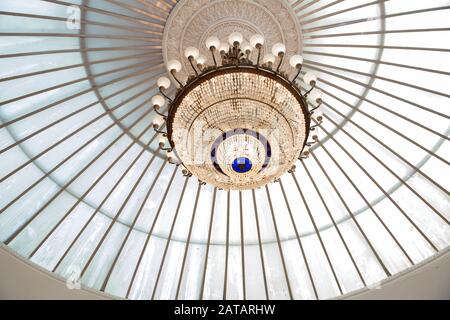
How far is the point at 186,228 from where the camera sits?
12266 millimetres

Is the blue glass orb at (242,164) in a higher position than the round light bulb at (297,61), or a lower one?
lower

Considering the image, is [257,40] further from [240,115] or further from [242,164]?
[242,164]

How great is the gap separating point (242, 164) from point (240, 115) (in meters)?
0.83

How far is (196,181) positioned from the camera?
1170cm

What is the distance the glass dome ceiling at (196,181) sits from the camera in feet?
28.7

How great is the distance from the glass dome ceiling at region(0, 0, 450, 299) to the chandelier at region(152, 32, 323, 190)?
6.48 feet

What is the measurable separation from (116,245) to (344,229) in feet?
20.4
